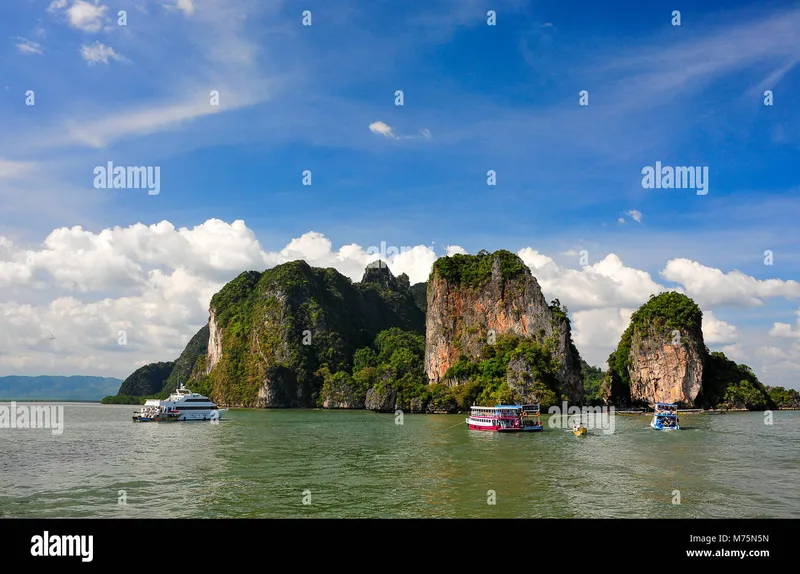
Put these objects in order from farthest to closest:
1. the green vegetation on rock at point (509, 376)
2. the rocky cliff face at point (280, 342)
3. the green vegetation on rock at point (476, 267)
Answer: the rocky cliff face at point (280, 342)
the green vegetation on rock at point (476, 267)
the green vegetation on rock at point (509, 376)

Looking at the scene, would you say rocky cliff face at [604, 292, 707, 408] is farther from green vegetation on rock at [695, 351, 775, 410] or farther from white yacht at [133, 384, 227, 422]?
white yacht at [133, 384, 227, 422]

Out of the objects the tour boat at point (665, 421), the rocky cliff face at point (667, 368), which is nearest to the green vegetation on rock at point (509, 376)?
the rocky cliff face at point (667, 368)

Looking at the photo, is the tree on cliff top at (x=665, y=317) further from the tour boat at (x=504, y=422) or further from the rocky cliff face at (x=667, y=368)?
the tour boat at (x=504, y=422)

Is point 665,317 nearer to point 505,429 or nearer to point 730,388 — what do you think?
point 730,388

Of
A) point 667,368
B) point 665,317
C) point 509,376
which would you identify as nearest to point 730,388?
point 667,368

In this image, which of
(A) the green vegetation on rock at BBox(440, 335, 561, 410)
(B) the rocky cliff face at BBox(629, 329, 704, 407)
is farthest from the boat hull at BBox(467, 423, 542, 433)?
(B) the rocky cliff face at BBox(629, 329, 704, 407)

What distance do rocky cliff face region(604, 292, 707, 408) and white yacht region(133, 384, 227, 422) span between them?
89.0m

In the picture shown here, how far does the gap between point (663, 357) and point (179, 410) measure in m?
100

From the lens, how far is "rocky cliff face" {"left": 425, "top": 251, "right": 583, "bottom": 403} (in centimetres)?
11675

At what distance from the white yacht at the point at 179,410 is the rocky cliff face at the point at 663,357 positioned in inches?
3503

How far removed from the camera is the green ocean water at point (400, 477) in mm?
23531

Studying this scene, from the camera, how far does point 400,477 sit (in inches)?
1228
